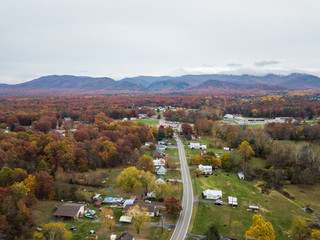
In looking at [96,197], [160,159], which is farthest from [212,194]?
[96,197]

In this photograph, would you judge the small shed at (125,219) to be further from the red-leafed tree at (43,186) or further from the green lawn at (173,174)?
the green lawn at (173,174)

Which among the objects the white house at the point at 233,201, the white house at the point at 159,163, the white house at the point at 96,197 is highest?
the white house at the point at 159,163

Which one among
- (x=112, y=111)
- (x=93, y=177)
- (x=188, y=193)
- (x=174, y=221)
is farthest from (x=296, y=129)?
(x=112, y=111)

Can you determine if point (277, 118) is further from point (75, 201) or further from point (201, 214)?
point (75, 201)

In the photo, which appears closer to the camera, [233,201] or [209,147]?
[233,201]

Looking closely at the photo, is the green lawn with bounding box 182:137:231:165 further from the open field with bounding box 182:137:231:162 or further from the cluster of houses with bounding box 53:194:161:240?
the cluster of houses with bounding box 53:194:161:240

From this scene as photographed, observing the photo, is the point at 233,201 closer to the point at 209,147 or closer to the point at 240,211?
the point at 240,211

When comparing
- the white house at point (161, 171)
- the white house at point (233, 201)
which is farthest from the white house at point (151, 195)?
the white house at point (233, 201)

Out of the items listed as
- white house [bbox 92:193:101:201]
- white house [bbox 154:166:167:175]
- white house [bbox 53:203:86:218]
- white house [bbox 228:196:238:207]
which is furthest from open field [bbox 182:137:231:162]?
white house [bbox 53:203:86:218]
